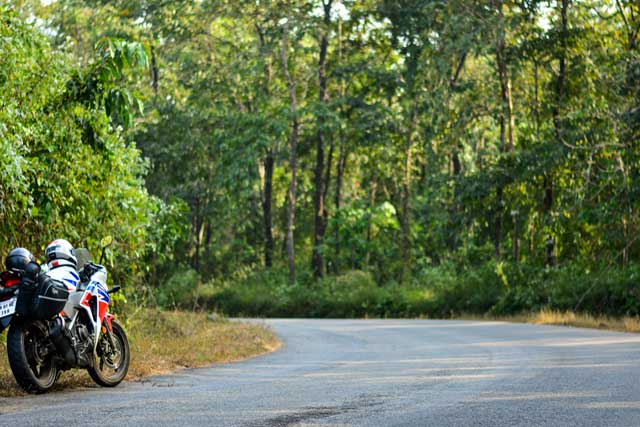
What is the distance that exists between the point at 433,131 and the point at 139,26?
13879 mm

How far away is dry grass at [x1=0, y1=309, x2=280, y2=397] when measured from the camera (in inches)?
457

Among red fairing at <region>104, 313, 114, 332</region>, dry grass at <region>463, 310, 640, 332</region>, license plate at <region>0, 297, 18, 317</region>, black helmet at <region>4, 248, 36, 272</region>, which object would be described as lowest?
dry grass at <region>463, 310, 640, 332</region>

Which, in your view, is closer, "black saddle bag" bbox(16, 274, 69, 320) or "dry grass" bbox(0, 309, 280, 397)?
"black saddle bag" bbox(16, 274, 69, 320)

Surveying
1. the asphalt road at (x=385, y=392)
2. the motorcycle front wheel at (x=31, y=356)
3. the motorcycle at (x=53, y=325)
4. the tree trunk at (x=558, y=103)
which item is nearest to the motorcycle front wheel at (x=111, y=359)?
the motorcycle at (x=53, y=325)

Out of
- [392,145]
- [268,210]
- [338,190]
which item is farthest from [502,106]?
[268,210]

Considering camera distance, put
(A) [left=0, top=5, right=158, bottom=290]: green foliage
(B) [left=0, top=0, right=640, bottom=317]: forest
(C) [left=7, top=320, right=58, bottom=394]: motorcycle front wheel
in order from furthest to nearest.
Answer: (B) [left=0, top=0, right=640, bottom=317]: forest → (A) [left=0, top=5, right=158, bottom=290]: green foliage → (C) [left=7, top=320, right=58, bottom=394]: motorcycle front wheel

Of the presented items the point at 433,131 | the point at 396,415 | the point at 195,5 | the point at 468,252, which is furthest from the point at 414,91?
the point at 396,415

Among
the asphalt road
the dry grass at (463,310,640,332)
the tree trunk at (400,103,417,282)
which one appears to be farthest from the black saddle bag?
the tree trunk at (400,103,417,282)

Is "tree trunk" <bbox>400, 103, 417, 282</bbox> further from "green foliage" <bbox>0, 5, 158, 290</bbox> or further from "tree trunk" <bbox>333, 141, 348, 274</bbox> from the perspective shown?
"green foliage" <bbox>0, 5, 158, 290</bbox>

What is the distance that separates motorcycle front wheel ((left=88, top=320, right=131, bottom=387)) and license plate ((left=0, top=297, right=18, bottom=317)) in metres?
1.26

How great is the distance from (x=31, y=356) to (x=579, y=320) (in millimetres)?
17983

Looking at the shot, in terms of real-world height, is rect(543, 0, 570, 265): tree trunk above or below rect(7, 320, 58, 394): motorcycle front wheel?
above

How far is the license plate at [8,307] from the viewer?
977 centimetres

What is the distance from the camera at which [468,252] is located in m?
41.3
